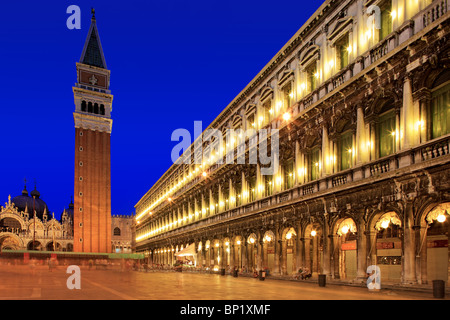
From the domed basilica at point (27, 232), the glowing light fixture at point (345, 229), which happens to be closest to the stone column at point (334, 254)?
the glowing light fixture at point (345, 229)

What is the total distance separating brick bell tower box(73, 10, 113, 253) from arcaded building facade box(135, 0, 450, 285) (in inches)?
2064

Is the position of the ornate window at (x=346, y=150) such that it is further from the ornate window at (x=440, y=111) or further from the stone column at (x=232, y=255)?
the stone column at (x=232, y=255)

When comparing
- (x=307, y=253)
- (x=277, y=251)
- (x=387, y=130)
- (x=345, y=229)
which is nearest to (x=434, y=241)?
(x=345, y=229)

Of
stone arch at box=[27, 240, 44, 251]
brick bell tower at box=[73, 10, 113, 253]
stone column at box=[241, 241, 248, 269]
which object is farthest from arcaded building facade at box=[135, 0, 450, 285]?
stone arch at box=[27, 240, 44, 251]

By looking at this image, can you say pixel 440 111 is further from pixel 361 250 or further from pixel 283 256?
pixel 283 256

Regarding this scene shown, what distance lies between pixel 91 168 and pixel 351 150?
7414 centimetres

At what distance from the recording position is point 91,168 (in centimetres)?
9038

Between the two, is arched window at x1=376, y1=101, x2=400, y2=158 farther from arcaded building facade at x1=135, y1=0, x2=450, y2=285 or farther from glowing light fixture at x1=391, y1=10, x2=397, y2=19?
glowing light fixture at x1=391, y1=10, x2=397, y2=19

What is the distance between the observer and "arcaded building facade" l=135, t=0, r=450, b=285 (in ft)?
63.0

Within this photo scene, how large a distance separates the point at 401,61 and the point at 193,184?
38.4 m
